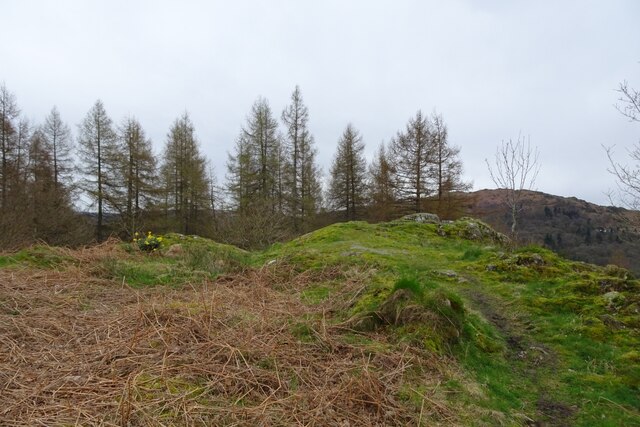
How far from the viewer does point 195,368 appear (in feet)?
9.74

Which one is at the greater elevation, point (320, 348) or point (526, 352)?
→ point (320, 348)

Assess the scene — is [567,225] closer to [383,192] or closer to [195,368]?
[383,192]

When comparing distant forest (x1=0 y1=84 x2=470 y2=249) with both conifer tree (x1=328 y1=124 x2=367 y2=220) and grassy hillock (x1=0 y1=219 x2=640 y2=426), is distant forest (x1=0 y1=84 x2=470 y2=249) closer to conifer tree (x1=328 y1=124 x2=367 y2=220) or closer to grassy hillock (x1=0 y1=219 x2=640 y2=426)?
conifer tree (x1=328 y1=124 x2=367 y2=220)

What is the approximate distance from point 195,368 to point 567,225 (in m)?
63.9

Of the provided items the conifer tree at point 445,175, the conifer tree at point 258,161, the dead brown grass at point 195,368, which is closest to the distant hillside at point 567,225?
the conifer tree at point 445,175

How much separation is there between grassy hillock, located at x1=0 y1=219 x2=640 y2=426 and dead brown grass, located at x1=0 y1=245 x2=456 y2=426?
14 millimetres

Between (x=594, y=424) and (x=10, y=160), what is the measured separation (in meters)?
29.7

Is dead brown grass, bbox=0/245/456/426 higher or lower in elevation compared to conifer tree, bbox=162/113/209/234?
lower

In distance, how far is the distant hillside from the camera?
29812 mm

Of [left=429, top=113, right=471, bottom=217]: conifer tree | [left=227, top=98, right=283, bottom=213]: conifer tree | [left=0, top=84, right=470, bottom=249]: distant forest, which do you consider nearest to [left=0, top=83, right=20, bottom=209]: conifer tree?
[left=0, top=84, right=470, bottom=249]: distant forest

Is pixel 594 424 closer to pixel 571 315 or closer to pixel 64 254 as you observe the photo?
pixel 571 315

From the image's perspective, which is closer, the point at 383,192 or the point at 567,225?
the point at 383,192

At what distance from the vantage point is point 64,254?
323 inches

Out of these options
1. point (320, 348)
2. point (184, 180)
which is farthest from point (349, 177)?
point (320, 348)
